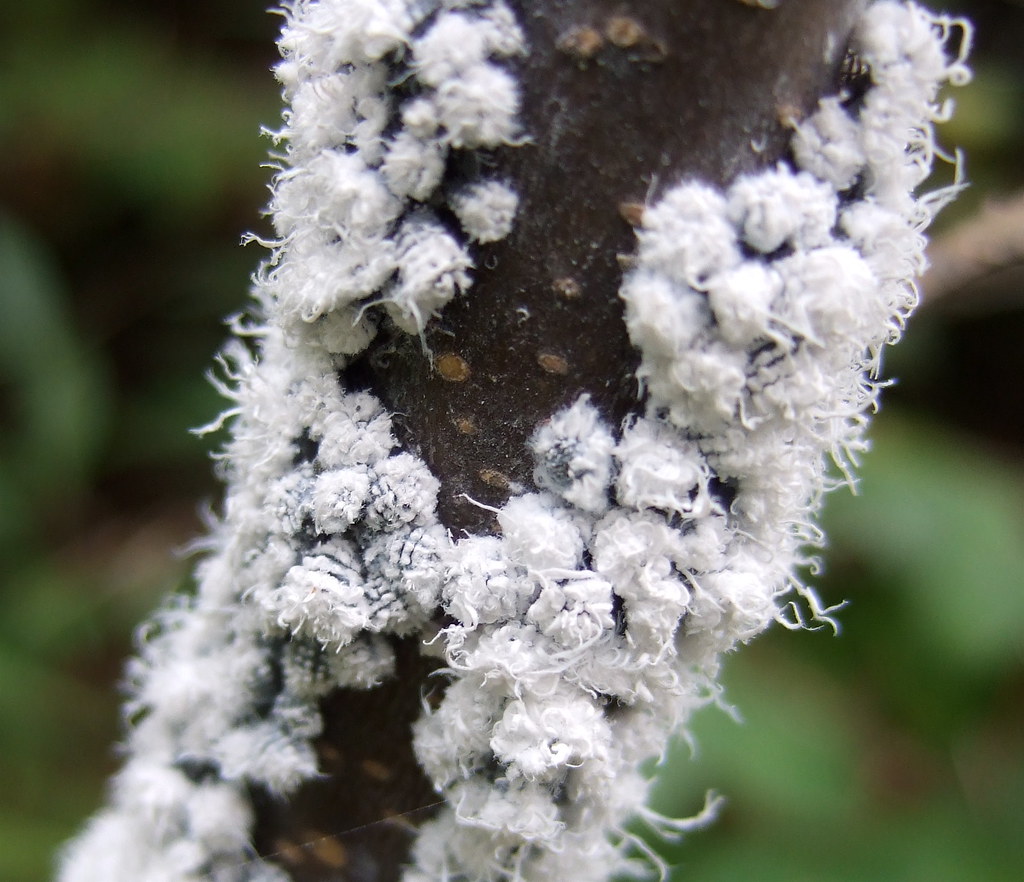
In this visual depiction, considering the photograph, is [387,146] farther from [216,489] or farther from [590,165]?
[216,489]

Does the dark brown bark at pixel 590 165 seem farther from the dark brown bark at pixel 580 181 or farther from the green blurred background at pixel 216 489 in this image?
the green blurred background at pixel 216 489

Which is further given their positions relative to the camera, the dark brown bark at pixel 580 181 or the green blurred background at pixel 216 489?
the green blurred background at pixel 216 489

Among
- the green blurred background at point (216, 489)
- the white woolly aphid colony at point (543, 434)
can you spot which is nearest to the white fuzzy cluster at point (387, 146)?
the white woolly aphid colony at point (543, 434)

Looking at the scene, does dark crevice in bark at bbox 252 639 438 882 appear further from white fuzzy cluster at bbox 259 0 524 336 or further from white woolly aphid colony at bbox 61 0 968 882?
white fuzzy cluster at bbox 259 0 524 336

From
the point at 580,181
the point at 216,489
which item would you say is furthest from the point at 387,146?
the point at 216,489

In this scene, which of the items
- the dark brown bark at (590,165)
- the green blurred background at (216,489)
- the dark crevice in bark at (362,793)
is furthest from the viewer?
the green blurred background at (216,489)

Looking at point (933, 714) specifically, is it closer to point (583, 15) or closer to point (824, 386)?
point (824, 386)

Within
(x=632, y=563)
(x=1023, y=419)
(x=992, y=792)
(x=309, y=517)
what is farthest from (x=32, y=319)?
(x=1023, y=419)
